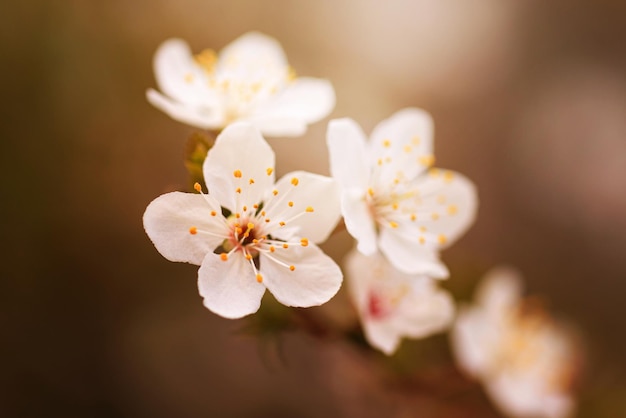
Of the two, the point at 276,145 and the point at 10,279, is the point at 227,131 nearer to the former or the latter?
the point at 10,279

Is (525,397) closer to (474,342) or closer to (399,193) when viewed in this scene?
(474,342)

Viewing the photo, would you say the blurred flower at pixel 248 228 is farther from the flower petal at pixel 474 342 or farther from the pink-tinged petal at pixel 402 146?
the flower petal at pixel 474 342

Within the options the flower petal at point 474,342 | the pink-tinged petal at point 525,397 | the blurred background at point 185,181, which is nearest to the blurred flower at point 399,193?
the flower petal at point 474,342

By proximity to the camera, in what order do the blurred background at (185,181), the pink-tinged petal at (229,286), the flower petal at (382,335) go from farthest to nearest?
the blurred background at (185,181)
the flower petal at (382,335)
the pink-tinged petal at (229,286)

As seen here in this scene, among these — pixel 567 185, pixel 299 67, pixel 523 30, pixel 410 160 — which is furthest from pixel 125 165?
pixel 523 30

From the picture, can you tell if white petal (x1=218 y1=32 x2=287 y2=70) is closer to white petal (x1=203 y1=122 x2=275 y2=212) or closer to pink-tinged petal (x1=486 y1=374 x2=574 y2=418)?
white petal (x1=203 y1=122 x2=275 y2=212)

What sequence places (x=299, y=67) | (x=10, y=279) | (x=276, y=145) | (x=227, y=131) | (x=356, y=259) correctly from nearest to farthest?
1. (x=227, y=131)
2. (x=356, y=259)
3. (x=10, y=279)
4. (x=276, y=145)
5. (x=299, y=67)
